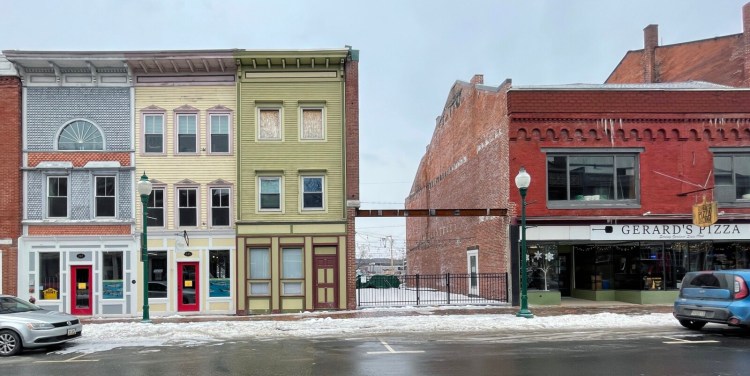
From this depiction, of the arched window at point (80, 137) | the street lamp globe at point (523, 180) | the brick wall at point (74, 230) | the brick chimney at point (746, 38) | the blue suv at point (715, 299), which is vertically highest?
the brick chimney at point (746, 38)

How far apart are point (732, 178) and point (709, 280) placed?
386 inches

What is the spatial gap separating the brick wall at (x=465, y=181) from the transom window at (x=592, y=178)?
1800 mm

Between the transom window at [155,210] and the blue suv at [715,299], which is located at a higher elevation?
the transom window at [155,210]

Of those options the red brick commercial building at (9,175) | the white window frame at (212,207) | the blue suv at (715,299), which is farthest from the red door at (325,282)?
the blue suv at (715,299)

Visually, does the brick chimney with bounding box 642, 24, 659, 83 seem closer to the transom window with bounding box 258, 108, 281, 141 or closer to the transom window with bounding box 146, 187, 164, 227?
the transom window with bounding box 258, 108, 281, 141

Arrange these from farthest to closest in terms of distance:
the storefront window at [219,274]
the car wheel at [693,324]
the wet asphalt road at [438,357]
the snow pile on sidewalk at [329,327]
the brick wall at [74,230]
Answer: the storefront window at [219,274] < the brick wall at [74,230] < the snow pile on sidewalk at [329,327] < the car wheel at [693,324] < the wet asphalt road at [438,357]

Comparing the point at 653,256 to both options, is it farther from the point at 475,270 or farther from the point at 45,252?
the point at 45,252

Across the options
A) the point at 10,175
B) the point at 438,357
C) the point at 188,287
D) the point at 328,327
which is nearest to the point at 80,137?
the point at 10,175

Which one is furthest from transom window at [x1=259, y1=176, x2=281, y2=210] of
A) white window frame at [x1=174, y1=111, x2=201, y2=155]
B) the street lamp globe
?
the street lamp globe

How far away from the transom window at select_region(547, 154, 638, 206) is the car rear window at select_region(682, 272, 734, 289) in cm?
741

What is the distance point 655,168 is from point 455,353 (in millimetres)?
14073

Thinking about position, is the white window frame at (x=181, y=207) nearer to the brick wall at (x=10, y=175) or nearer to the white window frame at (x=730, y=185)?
the brick wall at (x=10, y=175)

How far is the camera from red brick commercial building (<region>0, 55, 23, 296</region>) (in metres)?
22.1

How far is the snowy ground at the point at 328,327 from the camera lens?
1588 cm
